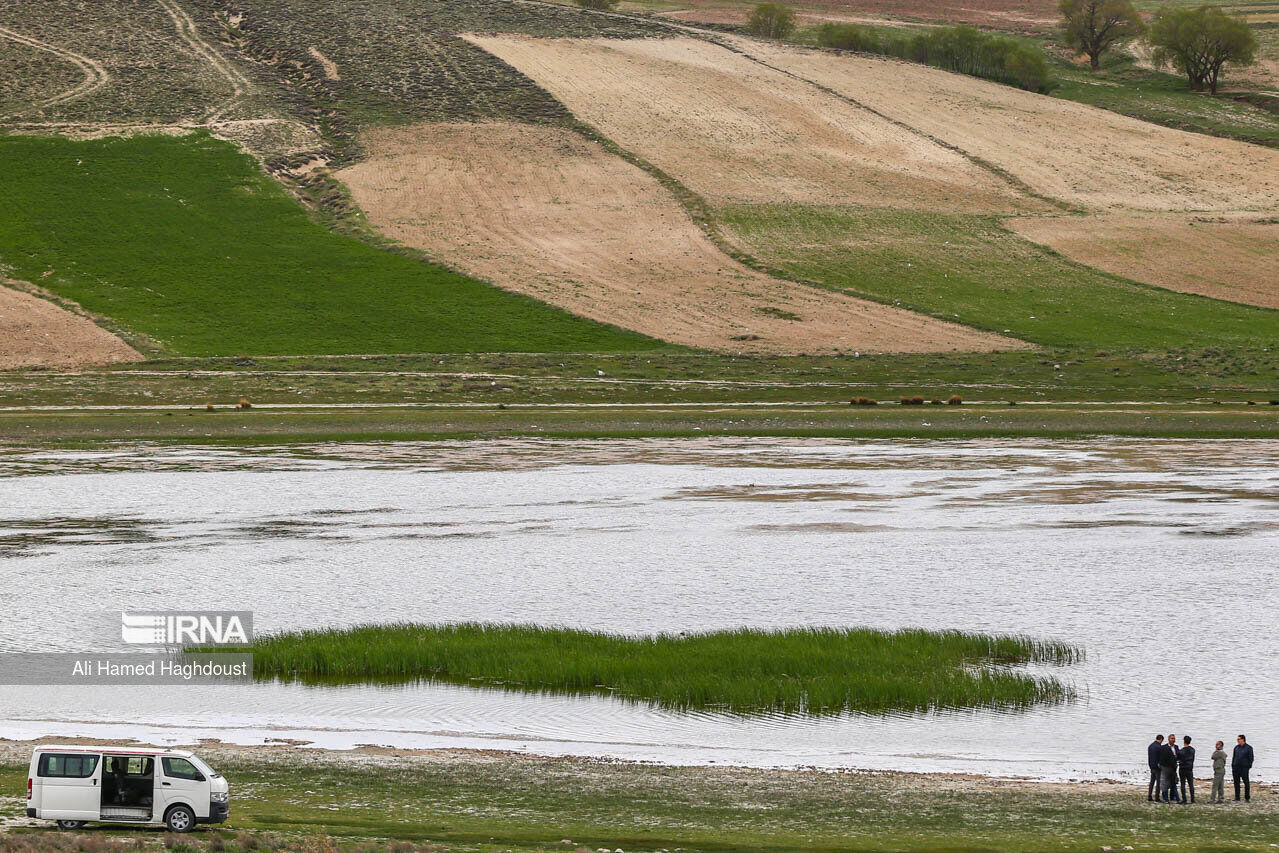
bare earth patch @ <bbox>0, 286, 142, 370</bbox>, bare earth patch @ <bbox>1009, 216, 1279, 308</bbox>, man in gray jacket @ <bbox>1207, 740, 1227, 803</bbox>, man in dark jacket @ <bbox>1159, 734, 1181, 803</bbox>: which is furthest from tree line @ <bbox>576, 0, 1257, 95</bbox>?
man in dark jacket @ <bbox>1159, 734, 1181, 803</bbox>

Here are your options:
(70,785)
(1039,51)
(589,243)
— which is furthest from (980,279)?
(70,785)

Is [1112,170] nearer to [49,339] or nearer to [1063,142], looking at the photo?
[1063,142]

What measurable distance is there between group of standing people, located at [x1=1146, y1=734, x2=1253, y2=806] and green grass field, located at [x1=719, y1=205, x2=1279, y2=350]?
76687 mm

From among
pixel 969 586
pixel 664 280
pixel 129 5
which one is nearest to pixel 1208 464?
pixel 969 586

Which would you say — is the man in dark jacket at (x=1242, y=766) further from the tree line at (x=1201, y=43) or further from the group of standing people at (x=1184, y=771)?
the tree line at (x=1201, y=43)

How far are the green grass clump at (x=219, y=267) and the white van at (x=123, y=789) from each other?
→ 74886mm

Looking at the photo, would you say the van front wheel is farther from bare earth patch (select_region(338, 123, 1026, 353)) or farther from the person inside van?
bare earth patch (select_region(338, 123, 1026, 353))

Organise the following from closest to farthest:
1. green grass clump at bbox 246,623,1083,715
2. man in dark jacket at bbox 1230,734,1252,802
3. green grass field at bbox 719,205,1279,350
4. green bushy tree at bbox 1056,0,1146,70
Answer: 1. man in dark jacket at bbox 1230,734,1252,802
2. green grass clump at bbox 246,623,1083,715
3. green grass field at bbox 719,205,1279,350
4. green bushy tree at bbox 1056,0,1146,70

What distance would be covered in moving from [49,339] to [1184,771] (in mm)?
85648

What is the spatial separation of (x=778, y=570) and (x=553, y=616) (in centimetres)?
845

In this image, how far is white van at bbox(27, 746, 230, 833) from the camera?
2073cm

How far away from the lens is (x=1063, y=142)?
6038 inches

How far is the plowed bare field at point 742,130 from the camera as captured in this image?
134 m

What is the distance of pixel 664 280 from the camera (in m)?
111
